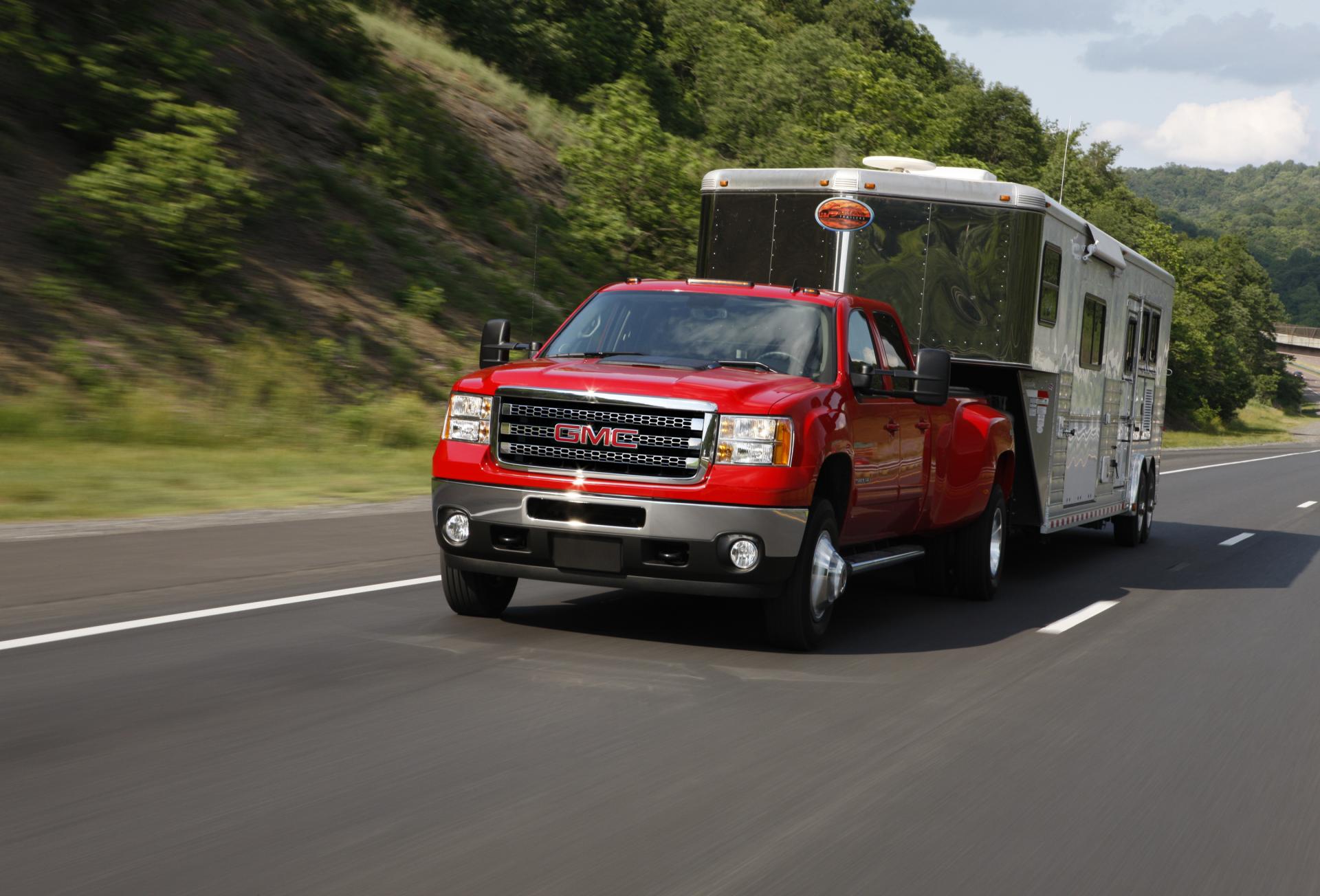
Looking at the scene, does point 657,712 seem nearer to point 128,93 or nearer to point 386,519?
point 386,519

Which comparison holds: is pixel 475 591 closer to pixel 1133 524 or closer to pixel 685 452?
pixel 685 452

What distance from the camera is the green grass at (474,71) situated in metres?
36.8

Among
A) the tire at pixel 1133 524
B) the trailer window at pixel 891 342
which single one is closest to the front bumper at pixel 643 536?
the trailer window at pixel 891 342

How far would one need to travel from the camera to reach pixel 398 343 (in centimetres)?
2497

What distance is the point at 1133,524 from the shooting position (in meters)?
16.7

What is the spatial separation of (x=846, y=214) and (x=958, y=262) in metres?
0.97

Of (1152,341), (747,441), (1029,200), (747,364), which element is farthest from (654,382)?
(1152,341)

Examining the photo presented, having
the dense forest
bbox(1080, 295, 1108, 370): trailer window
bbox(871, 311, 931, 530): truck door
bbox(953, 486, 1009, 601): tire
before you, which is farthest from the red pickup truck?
the dense forest

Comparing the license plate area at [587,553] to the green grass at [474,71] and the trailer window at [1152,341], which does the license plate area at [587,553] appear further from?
the green grass at [474,71]

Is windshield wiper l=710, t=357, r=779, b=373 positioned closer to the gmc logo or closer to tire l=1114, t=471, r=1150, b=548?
the gmc logo

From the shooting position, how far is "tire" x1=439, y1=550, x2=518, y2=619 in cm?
855

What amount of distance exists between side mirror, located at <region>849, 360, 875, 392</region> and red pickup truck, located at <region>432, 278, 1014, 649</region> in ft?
0.06

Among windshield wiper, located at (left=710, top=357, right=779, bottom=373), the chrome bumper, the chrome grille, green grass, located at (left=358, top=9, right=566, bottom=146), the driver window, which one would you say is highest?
green grass, located at (left=358, top=9, right=566, bottom=146)

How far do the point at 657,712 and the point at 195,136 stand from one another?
17.5 m
